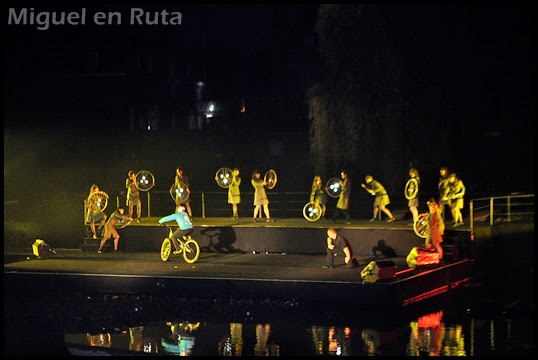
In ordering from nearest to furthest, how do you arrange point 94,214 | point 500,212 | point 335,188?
point 94,214 < point 335,188 < point 500,212

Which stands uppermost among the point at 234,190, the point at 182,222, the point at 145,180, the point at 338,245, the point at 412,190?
the point at 145,180

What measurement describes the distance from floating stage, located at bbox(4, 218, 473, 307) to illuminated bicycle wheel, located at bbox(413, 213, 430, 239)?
0.90m

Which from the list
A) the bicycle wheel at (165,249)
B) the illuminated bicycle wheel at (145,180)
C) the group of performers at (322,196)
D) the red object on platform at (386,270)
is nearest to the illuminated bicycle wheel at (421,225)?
the group of performers at (322,196)

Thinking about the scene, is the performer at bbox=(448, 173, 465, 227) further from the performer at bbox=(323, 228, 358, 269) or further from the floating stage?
the performer at bbox=(323, 228, 358, 269)

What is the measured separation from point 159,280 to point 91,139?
2986 cm

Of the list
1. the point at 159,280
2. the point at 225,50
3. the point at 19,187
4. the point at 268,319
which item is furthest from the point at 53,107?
the point at 268,319

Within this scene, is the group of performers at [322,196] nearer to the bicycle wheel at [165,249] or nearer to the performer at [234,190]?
the performer at [234,190]

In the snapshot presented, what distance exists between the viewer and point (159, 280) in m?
28.0

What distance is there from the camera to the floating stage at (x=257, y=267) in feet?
86.7

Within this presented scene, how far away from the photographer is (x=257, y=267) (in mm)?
29469

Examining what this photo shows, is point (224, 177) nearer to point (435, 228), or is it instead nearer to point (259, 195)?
point (259, 195)

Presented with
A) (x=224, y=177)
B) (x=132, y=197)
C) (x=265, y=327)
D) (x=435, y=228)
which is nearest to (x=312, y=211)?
Result: (x=224, y=177)

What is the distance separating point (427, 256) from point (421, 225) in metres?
1.50

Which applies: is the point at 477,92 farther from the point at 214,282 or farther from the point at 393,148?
Answer: the point at 214,282
